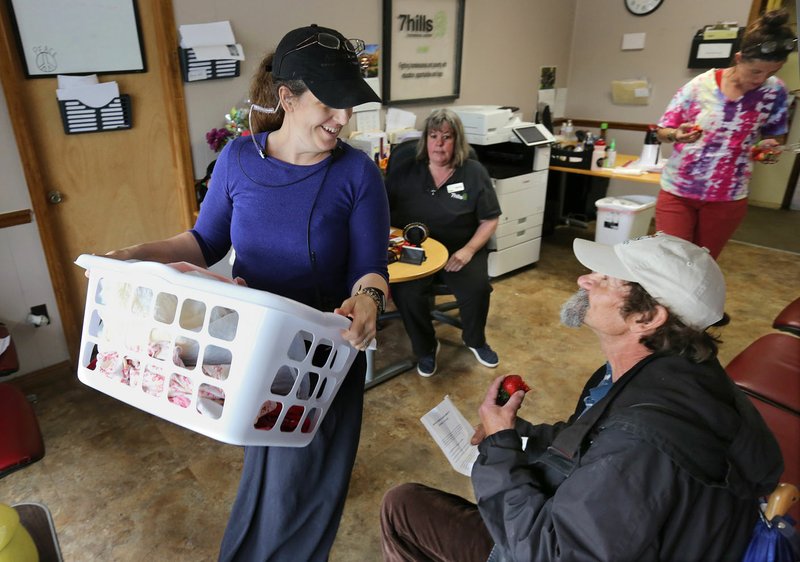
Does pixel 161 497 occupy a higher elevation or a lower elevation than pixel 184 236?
lower

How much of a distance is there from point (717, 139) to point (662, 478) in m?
2.31

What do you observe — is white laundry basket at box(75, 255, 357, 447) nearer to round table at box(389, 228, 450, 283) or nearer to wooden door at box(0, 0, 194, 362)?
round table at box(389, 228, 450, 283)

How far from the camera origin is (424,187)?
286 centimetres

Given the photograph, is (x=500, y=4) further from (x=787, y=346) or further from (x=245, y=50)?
(x=787, y=346)

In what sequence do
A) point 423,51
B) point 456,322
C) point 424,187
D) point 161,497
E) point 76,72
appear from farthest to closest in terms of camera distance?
1. point 423,51
2. point 456,322
3. point 424,187
4. point 76,72
5. point 161,497

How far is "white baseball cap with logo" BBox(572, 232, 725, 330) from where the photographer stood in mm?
1082

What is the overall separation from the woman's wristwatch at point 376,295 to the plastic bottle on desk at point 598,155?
3.23m

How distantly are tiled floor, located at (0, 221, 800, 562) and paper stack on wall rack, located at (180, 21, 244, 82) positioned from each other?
1.68m

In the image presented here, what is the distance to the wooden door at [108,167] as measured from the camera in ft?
7.94

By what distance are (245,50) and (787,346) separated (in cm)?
289

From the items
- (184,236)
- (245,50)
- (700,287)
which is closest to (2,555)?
(184,236)

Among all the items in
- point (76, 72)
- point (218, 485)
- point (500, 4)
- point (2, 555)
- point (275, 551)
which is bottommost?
point (218, 485)

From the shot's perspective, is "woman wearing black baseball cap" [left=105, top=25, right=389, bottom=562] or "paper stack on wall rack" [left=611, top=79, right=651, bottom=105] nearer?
"woman wearing black baseball cap" [left=105, top=25, right=389, bottom=562]

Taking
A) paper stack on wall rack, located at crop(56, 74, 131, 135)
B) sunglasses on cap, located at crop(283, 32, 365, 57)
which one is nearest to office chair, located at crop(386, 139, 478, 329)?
paper stack on wall rack, located at crop(56, 74, 131, 135)
